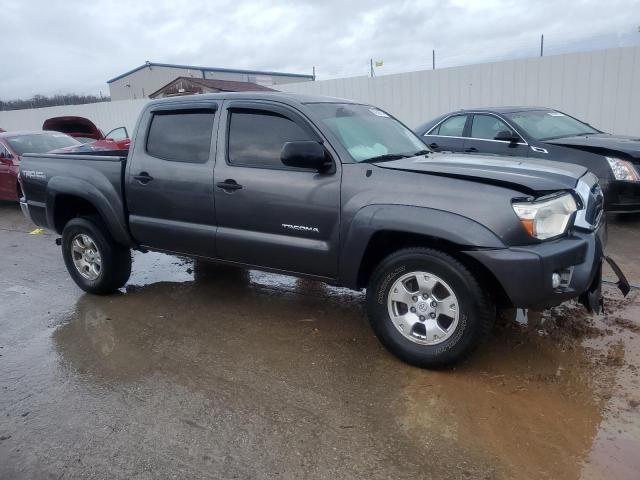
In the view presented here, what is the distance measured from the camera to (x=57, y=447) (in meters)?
2.88

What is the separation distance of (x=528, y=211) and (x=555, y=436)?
1.25 meters

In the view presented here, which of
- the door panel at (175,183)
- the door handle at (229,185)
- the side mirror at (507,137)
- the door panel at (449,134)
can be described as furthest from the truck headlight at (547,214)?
the door panel at (449,134)

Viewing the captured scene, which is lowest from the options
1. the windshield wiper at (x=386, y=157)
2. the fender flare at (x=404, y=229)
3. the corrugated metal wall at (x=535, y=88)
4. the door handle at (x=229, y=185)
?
the fender flare at (x=404, y=229)

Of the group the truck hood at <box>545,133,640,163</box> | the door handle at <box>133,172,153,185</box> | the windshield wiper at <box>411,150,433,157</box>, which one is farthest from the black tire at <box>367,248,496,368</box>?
the truck hood at <box>545,133,640,163</box>

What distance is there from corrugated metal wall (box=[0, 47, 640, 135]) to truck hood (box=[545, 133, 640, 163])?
3.94 metres

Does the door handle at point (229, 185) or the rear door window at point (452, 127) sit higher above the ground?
the rear door window at point (452, 127)

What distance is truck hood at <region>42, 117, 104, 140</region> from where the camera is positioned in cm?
1584

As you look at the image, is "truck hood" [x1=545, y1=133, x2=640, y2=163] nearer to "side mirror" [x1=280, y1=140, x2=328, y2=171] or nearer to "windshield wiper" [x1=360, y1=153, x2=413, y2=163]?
"windshield wiper" [x1=360, y1=153, x2=413, y2=163]

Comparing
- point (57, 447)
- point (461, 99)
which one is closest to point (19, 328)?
point (57, 447)

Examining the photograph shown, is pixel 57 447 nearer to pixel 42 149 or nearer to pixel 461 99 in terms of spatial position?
pixel 42 149

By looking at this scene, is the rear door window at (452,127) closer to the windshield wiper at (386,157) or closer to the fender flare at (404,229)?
the windshield wiper at (386,157)

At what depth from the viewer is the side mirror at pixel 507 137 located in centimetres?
723

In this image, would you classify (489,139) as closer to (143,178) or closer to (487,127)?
(487,127)

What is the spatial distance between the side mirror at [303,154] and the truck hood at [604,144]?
4.65 meters
